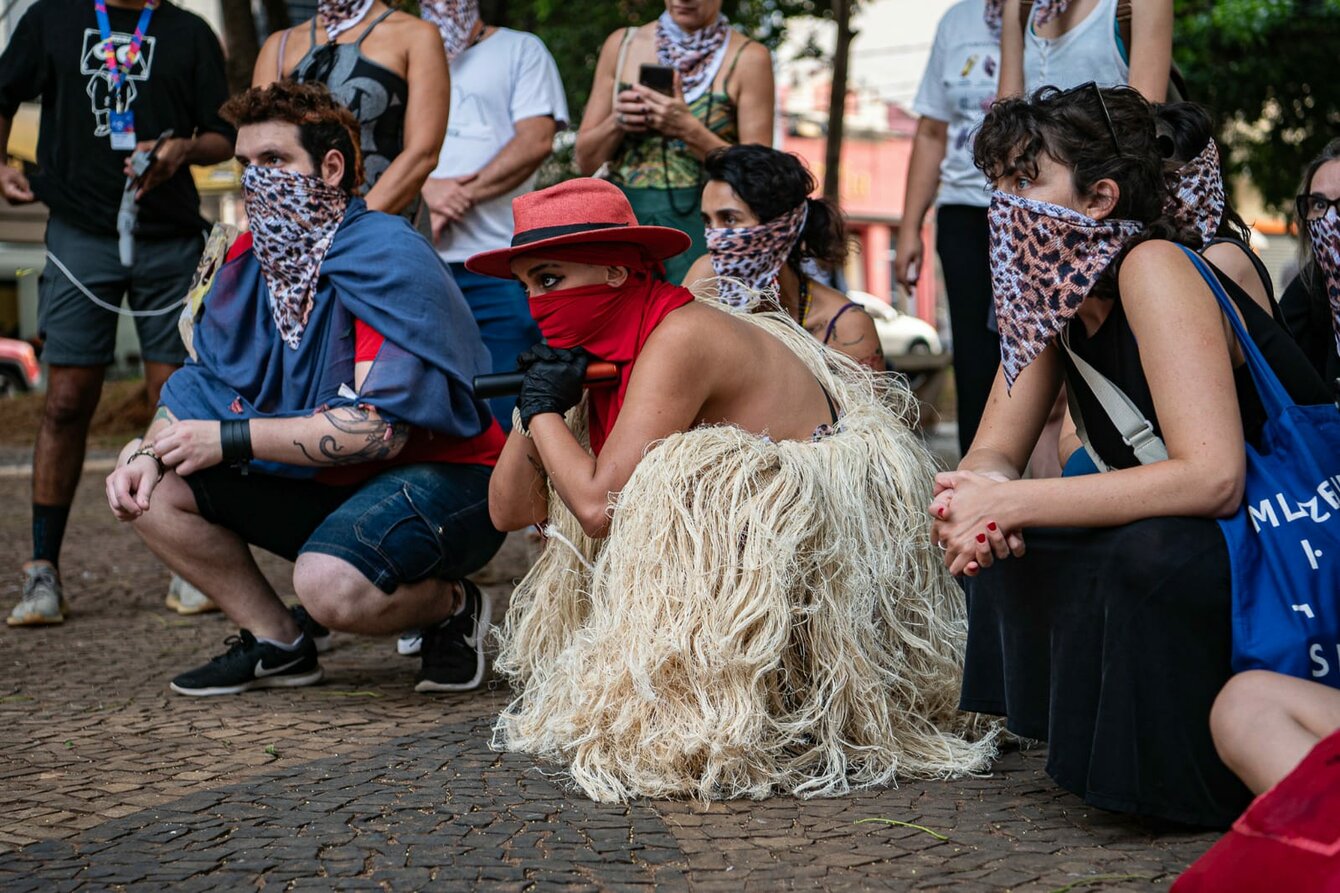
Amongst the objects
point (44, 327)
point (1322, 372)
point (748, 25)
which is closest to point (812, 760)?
point (1322, 372)

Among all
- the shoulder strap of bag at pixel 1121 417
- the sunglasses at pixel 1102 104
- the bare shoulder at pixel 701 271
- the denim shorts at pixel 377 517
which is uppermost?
the sunglasses at pixel 1102 104

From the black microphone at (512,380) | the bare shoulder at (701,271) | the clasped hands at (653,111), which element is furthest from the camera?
the clasped hands at (653,111)

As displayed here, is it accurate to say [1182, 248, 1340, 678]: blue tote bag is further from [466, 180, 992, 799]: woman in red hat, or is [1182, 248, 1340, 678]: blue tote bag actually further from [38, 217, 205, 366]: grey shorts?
[38, 217, 205, 366]: grey shorts

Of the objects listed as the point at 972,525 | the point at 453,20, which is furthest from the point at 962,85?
the point at 972,525

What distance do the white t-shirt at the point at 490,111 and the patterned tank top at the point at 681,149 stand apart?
0.48 meters

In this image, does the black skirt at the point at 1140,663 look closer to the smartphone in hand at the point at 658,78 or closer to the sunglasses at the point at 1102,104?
the sunglasses at the point at 1102,104

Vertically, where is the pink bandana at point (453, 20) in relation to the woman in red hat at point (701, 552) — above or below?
above

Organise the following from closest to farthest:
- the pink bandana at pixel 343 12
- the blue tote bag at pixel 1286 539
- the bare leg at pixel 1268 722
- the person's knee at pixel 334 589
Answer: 1. the bare leg at pixel 1268 722
2. the blue tote bag at pixel 1286 539
3. the person's knee at pixel 334 589
4. the pink bandana at pixel 343 12

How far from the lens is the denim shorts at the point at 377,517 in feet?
12.9

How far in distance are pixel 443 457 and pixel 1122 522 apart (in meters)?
2.14

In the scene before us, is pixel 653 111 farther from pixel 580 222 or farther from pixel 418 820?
pixel 418 820

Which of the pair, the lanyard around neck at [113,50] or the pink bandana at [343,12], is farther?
the lanyard around neck at [113,50]

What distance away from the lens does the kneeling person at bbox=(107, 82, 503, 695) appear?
3963 millimetres

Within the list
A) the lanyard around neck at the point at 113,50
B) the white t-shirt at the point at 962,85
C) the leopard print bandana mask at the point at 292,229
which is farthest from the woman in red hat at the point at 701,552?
the lanyard around neck at the point at 113,50
